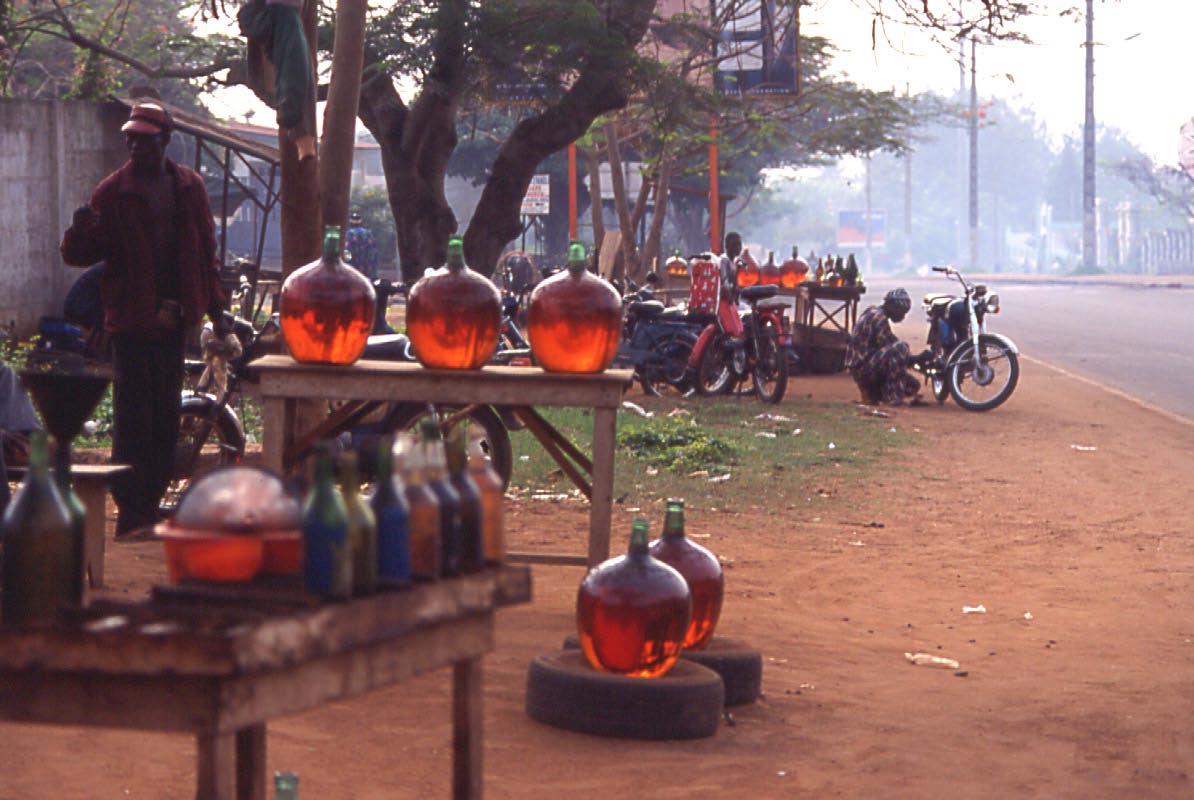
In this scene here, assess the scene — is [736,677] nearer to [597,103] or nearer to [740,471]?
[740,471]

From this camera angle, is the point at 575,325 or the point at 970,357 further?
the point at 970,357

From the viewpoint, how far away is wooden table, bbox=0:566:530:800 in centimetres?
253

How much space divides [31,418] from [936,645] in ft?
11.9

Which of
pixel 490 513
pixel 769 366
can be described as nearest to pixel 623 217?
pixel 769 366

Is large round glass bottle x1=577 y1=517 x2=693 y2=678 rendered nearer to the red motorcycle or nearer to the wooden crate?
the red motorcycle

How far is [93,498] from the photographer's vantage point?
6.53 m

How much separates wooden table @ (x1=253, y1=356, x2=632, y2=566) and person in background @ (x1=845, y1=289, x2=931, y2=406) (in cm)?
1122

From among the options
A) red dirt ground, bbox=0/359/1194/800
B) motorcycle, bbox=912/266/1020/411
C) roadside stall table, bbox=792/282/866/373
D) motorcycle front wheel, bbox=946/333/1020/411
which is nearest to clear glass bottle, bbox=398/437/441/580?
red dirt ground, bbox=0/359/1194/800

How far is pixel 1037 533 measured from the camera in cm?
952

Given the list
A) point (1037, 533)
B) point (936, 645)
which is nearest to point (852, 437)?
point (1037, 533)

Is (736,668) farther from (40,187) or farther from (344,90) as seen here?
(40,187)

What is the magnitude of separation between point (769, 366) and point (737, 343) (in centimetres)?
59

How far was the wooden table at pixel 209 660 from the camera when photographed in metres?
2.53

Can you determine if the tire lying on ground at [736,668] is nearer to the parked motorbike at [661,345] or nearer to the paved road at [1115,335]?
the parked motorbike at [661,345]
